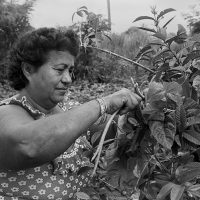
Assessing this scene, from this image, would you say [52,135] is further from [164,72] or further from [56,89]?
[164,72]

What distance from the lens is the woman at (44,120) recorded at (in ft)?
3.79

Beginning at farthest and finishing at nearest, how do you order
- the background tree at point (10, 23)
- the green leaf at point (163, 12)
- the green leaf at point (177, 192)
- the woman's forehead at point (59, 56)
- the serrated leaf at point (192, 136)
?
1. the background tree at point (10, 23)
2. the woman's forehead at point (59, 56)
3. the green leaf at point (163, 12)
4. the serrated leaf at point (192, 136)
5. the green leaf at point (177, 192)

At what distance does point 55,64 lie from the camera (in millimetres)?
1478

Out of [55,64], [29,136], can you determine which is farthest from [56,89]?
[29,136]

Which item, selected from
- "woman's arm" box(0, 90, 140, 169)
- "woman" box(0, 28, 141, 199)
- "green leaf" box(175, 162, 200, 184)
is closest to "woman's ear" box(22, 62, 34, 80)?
"woman" box(0, 28, 141, 199)

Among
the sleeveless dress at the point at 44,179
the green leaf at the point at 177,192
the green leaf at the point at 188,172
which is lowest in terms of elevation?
the sleeveless dress at the point at 44,179

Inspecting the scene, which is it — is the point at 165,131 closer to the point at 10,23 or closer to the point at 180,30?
the point at 180,30

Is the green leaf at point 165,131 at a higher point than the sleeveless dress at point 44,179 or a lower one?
higher

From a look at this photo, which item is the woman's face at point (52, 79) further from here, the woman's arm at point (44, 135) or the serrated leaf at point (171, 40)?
the serrated leaf at point (171, 40)

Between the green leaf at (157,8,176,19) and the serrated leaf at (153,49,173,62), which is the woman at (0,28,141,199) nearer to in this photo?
the serrated leaf at (153,49,173,62)

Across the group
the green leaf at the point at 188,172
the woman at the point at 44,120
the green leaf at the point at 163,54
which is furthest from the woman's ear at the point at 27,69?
the green leaf at the point at 188,172

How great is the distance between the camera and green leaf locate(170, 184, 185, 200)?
0.99 m

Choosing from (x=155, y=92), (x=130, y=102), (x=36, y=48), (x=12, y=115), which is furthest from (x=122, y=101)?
(x=36, y=48)

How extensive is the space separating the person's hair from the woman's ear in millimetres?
12
